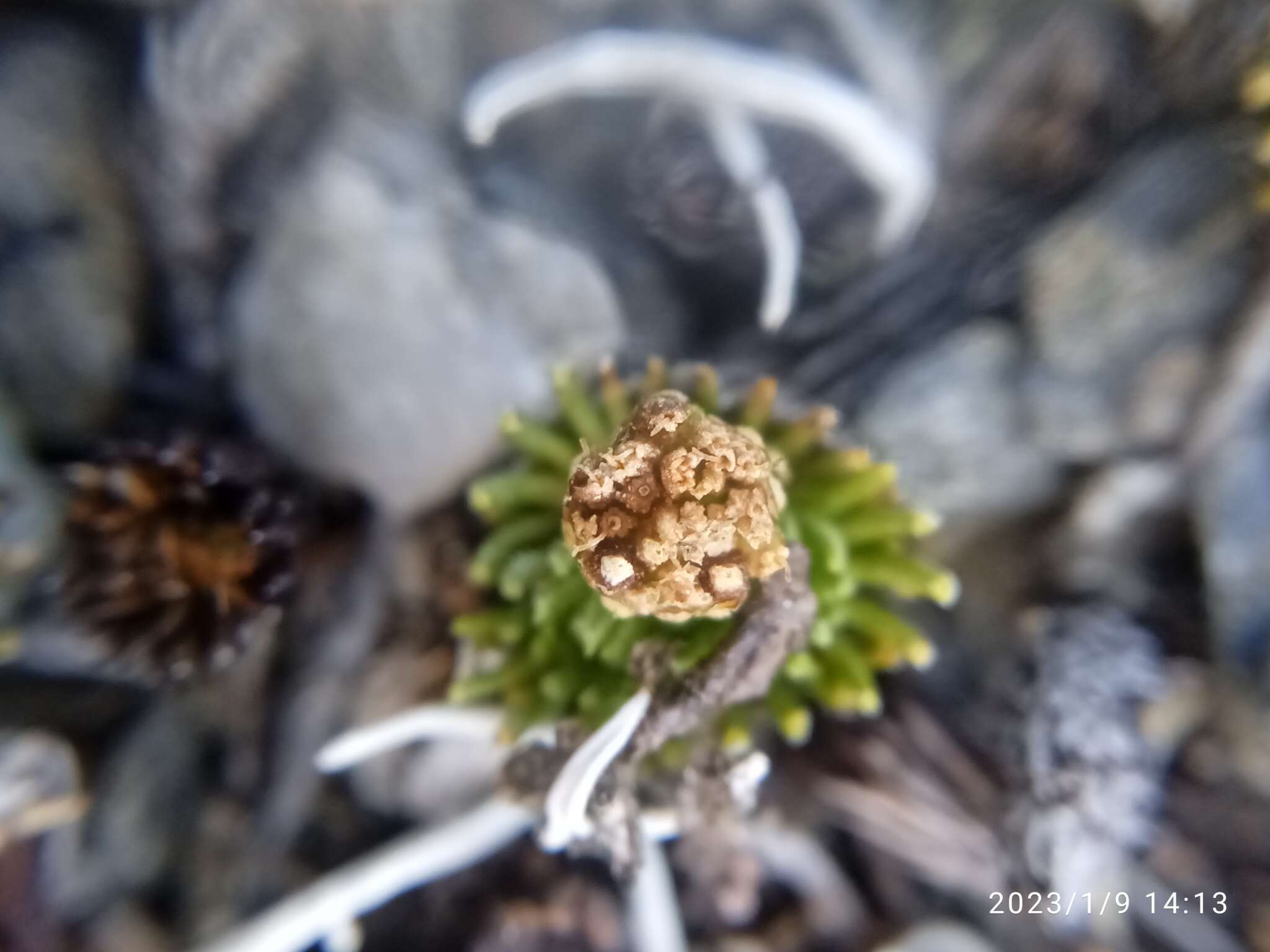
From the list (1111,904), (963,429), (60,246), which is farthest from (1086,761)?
(60,246)

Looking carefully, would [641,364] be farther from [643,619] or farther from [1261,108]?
[1261,108]

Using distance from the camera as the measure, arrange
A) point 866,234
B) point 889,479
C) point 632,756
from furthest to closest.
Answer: point 866,234 < point 889,479 < point 632,756

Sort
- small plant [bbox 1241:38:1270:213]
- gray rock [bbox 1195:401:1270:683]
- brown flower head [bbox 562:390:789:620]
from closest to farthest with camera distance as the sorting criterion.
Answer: brown flower head [bbox 562:390:789:620] → small plant [bbox 1241:38:1270:213] → gray rock [bbox 1195:401:1270:683]

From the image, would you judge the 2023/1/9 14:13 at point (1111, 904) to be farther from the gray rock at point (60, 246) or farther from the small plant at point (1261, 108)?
the gray rock at point (60, 246)

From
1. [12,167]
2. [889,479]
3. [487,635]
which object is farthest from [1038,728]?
[12,167]

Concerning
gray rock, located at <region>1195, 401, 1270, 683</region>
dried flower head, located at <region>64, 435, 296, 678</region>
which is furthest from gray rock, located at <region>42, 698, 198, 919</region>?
gray rock, located at <region>1195, 401, 1270, 683</region>

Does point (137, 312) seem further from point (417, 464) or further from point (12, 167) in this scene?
point (417, 464)

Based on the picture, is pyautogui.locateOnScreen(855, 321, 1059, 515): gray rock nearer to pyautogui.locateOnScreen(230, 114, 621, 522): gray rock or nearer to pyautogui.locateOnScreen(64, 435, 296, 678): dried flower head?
pyautogui.locateOnScreen(230, 114, 621, 522): gray rock

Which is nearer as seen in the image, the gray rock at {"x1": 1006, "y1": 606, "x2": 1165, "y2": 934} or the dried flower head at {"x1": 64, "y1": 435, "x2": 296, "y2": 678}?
the gray rock at {"x1": 1006, "y1": 606, "x2": 1165, "y2": 934}
